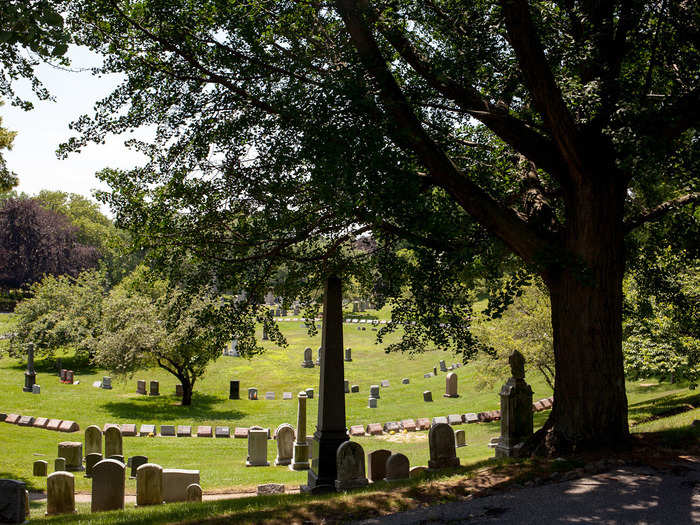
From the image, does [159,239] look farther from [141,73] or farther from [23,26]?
[23,26]

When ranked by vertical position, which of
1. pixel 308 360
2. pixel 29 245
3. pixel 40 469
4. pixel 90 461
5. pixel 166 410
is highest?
pixel 29 245

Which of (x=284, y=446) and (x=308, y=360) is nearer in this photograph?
(x=284, y=446)

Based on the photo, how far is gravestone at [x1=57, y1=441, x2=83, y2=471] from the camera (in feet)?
50.0

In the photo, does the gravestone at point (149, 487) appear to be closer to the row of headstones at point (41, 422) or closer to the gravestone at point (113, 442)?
the gravestone at point (113, 442)

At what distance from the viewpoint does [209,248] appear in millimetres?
10297

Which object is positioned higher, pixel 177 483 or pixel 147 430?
pixel 177 483

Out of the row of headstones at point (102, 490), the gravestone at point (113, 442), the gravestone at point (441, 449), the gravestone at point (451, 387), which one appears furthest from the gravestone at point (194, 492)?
the gravestone at point (451, 387)

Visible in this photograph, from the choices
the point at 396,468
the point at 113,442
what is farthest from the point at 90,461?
the point at 396,468

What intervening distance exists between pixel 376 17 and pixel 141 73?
3.86 metres

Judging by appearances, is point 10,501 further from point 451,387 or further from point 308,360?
point 308,360

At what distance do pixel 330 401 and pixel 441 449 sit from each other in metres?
2.36

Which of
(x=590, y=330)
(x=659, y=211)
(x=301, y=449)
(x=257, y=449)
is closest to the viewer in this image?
(x=590, y=330)

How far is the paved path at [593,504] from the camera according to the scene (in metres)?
6.03

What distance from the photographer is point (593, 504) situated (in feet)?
20.9
